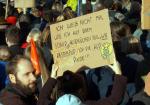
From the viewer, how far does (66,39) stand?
5.47 m

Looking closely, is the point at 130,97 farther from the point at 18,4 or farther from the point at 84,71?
the point at 18,4

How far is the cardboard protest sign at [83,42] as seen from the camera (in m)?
5.26

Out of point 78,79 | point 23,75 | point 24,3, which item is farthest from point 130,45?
point 24,3

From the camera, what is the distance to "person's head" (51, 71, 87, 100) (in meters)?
4.88

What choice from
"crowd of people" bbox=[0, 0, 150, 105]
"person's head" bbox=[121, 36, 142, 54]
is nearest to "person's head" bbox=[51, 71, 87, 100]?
"crowd of people" bbox=[0, 0, 150, 105]

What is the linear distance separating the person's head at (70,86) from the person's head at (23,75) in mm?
237

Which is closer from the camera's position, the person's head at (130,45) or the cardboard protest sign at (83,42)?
the cardboard protest sign at (83,42)

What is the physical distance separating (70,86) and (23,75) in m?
0.42

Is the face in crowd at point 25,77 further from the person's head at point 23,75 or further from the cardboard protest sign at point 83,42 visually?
the cardboard protest sign at point 83,42

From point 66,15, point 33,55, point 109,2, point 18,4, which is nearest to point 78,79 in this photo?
point 33,55

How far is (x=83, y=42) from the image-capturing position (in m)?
5.43

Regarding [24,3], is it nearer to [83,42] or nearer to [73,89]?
[83,42]

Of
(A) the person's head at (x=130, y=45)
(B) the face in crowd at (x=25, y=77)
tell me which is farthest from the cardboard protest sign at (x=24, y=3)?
(B) the face in crowd at (x=25, y=77)

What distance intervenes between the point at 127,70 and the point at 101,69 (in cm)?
40
